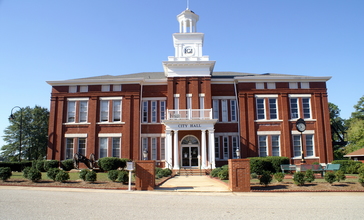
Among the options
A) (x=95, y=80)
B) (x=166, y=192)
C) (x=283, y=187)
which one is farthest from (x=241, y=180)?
(x=95, y=80)

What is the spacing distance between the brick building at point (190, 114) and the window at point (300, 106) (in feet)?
0.30

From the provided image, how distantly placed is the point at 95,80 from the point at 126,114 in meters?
4.57

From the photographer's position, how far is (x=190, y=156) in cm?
2744

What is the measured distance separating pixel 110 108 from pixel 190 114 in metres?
8.08

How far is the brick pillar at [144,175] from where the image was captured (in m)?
14.4

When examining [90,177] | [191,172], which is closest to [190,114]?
[191,172]

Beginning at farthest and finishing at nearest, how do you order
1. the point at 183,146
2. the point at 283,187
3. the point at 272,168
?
the point at 183,146 → the point at 272,168 → the point at 283,187

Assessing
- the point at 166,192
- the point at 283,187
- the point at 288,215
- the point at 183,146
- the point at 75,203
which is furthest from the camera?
the point at 183,146

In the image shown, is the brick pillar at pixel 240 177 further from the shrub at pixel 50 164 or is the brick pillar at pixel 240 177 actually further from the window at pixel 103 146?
the shrub at pixel 50 164

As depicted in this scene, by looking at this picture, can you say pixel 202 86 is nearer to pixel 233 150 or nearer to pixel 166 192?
pixel 233 150

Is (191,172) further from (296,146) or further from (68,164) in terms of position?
(68,164)

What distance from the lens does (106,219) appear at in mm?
7789

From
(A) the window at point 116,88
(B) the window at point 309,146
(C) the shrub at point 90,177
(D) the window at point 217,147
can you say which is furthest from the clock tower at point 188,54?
(C) the shrub at point 90,177

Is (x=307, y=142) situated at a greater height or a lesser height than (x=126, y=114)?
lesser
